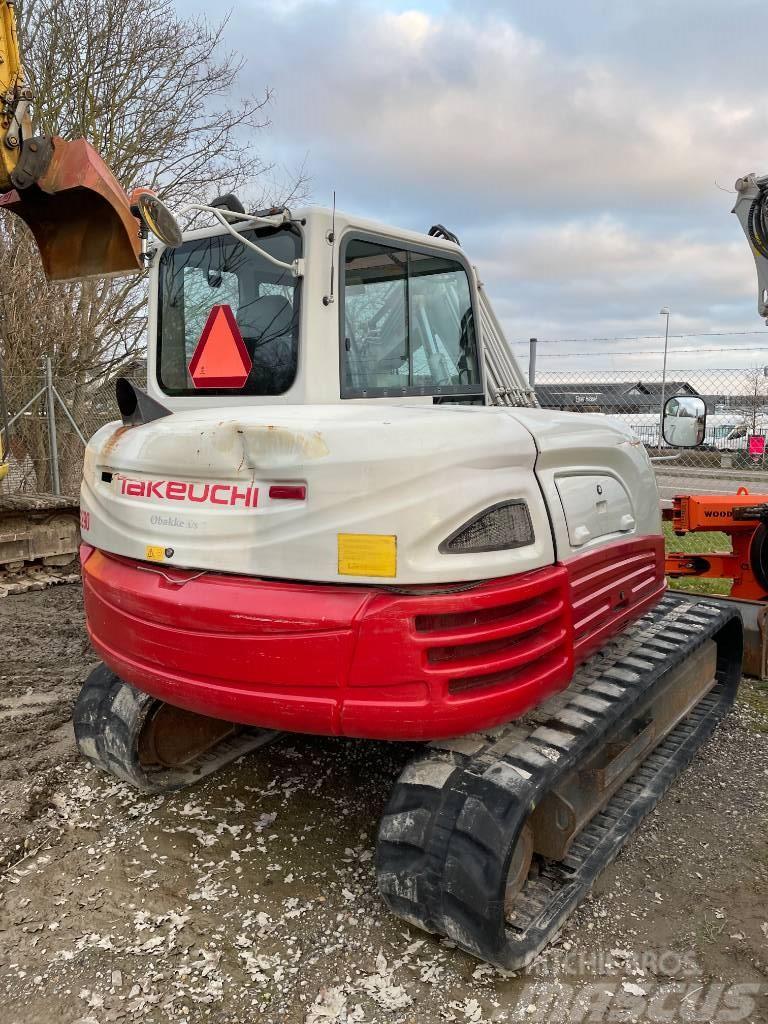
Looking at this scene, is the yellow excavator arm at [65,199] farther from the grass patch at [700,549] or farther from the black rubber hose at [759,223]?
the grass patch at [700,549]

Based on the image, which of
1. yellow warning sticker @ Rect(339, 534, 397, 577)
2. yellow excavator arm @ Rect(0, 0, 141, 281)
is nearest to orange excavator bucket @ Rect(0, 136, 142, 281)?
yellow excavator arm @ Rect(0, 0, 141, 281)

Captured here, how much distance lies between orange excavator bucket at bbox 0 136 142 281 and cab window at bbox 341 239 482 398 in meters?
0.86

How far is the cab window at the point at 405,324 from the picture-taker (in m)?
2.80

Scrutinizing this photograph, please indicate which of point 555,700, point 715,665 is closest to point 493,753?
point 555,700

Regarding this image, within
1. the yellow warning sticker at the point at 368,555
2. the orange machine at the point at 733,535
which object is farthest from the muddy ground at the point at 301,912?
the orange machine at the point at 733,535

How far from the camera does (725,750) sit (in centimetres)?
380

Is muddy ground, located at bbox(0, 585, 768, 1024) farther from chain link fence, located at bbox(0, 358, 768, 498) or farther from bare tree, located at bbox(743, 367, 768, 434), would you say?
bare tree, located at bbox(743, 367, 768, 434)

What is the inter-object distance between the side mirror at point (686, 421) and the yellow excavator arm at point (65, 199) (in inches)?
91.2

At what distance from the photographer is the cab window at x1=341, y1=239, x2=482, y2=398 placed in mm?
2799

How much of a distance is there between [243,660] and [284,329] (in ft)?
3.87

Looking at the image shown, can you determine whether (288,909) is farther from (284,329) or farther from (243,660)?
(284,329)

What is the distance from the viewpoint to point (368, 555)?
217 centimetres

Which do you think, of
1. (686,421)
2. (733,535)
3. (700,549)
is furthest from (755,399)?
(686,421)

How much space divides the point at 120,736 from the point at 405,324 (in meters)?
2.06
